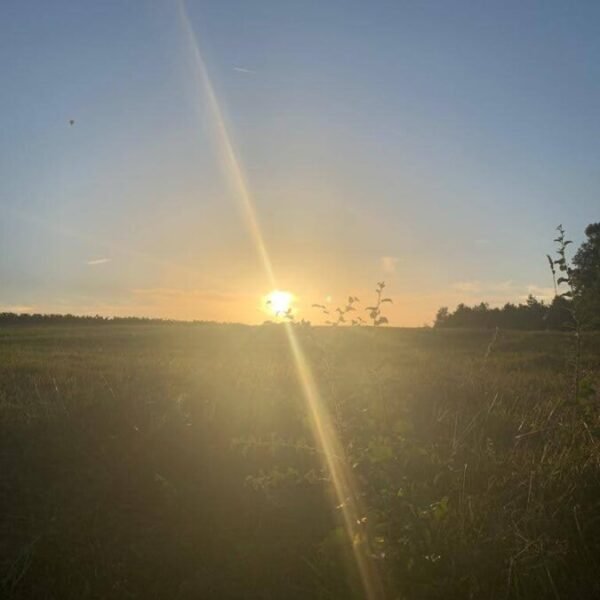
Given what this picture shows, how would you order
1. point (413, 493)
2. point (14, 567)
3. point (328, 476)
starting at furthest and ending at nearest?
point (328, 476) < point (413, 493) < point (14, 567)

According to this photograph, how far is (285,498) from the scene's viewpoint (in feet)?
14.9

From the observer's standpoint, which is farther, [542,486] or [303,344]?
[303,344]

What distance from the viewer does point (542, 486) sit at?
4.23 meters

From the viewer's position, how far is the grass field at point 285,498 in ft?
11.6

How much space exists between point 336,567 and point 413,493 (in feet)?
2.45

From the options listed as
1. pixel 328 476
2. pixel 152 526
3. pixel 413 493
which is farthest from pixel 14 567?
pixel 413 493

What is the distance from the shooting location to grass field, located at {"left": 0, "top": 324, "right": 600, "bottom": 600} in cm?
353

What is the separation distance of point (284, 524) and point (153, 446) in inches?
66.2

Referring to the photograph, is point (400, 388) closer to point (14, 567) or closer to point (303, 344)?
point (303, 344)

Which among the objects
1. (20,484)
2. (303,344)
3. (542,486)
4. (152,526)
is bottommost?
(542,486)

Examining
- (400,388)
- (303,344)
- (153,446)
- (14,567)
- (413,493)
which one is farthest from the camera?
(400,388)

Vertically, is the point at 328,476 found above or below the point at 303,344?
below

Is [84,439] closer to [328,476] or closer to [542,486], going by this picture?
[328,476]

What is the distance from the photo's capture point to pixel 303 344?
4.98 m
